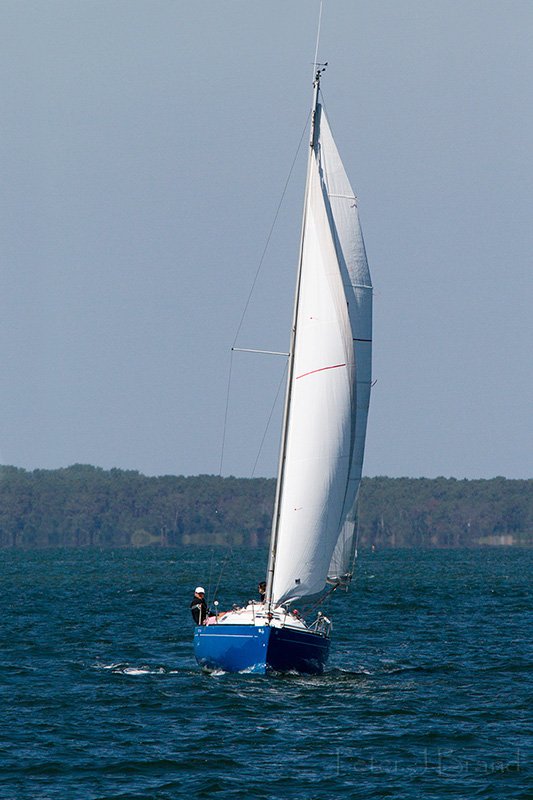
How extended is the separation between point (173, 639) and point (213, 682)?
1291 cm

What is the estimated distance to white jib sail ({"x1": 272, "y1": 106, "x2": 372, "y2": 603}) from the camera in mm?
33750

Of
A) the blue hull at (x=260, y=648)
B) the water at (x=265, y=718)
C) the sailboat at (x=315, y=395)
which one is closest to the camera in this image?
the water at (x=265, y=718)

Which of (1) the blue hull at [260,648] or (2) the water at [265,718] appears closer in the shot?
(2) the water at [265,718]

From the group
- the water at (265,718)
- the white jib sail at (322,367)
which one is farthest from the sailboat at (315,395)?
the water at (265,718)

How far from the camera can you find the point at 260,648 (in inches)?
1293

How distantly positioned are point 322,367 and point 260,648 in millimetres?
6991

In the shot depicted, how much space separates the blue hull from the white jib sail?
123 cm

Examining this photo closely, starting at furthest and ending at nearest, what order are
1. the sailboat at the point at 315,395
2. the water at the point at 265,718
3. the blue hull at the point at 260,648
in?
the sailboat at the point at 315,395, the blue hull at the point at 260,648, the water at the point at 265,718

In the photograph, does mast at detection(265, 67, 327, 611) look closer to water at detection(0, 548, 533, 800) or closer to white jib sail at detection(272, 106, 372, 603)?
white jib sail at detection(272, 106, 372, 603)

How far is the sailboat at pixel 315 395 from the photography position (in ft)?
111

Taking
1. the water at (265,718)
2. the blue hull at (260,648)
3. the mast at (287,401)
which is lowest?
the water at (265,718)

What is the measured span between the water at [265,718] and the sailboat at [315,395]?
1605 millimetres

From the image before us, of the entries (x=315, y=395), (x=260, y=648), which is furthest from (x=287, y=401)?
(x=260, y=648)

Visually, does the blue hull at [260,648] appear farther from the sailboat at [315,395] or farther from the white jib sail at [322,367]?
the white jib sail at [322,367]
